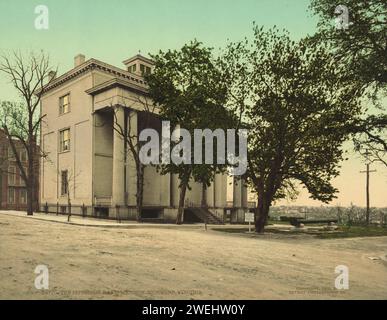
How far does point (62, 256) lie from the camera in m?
11.3

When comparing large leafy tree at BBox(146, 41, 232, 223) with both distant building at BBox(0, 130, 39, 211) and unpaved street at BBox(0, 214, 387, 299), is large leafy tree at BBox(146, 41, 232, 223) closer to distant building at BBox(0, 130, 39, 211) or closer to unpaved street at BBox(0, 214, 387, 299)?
unpaved street at BBox(0, 214, 387, 299)

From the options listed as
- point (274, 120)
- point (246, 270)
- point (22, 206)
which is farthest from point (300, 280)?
point (22, 206)

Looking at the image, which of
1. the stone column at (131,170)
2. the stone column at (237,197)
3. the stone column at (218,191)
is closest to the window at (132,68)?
the stone column at (131,170)

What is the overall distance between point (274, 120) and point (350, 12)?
7910 millimetres

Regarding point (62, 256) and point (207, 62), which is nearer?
point (62, 256)

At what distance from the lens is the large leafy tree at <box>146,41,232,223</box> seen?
25.0 meters

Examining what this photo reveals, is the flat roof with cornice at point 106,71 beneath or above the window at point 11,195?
above

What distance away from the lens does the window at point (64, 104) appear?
3728 centimetres

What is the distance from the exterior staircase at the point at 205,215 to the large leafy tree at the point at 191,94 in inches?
259

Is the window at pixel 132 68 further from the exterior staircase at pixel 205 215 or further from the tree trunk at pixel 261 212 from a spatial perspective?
the tree trunk at pixel 261 212

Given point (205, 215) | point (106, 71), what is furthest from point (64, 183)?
point (205, 215)

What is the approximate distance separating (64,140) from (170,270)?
29.9 meters

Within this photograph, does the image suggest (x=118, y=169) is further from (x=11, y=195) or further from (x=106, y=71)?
(x=11, y=195)
